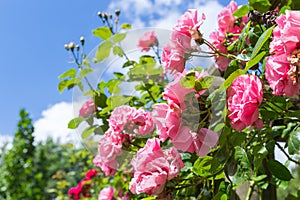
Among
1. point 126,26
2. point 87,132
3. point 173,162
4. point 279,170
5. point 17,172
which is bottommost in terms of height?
point 279,170

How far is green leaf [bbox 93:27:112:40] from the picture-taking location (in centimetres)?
131

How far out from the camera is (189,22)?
36.1 inches

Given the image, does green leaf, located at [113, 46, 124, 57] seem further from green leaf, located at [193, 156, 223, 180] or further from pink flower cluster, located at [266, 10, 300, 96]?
pink flower cluster, located at [266, 10, 300, 96]

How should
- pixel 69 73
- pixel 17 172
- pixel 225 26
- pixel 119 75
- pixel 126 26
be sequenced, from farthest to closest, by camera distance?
1. pixel 17 172
2. pixel 126 26
3. pixel 69 73
4. pixel 119 75
5. pixel 225 26

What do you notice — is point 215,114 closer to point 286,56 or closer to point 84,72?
point 286,56

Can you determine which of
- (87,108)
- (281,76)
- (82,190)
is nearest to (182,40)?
(281,76)

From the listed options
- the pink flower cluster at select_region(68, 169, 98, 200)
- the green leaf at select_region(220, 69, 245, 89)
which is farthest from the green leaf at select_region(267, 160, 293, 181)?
the pink flower cluster at select_region(68, 169, 98, 200)

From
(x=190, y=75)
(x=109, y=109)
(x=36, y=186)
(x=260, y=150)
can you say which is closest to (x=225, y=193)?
(x=260, y=150)

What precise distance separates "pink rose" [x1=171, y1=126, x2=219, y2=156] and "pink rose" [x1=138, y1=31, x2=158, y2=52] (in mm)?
416

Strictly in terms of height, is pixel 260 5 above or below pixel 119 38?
below

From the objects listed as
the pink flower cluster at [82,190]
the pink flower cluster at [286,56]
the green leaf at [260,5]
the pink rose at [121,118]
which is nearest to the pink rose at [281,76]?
the pink flower cluster at [286,56]

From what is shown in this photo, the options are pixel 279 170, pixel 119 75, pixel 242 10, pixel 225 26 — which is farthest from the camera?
pixel 119 75

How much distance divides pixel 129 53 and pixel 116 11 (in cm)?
38

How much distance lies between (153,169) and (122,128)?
0.25 m
